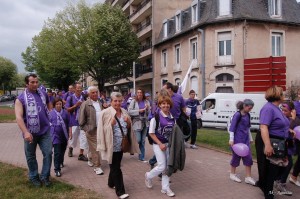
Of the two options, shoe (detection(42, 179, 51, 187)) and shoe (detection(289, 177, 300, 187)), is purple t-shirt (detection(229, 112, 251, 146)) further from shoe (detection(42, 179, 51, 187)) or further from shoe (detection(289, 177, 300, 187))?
shoe (detection(42, 179, 51, 187))

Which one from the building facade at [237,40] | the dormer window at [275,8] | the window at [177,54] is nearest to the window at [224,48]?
the building facade at [237,40]

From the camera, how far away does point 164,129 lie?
18.0 feet

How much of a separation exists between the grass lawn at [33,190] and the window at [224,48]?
20.0 meters

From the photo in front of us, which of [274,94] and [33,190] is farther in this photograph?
[33,190]

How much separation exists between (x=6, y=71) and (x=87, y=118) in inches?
3499

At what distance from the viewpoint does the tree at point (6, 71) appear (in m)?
86.8

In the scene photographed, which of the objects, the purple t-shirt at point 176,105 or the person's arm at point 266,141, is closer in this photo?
the person's arm at point 266,141

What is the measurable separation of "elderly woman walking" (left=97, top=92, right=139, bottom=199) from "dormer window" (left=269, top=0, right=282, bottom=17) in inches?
884

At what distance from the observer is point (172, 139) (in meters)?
5.39

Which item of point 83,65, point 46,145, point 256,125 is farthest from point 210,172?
point 83,65

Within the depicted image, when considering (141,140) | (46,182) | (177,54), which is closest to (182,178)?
(141,140)

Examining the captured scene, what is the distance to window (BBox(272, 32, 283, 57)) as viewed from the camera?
2491cm

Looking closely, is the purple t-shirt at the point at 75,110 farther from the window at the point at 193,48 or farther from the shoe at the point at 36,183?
the window at the point at 193,48

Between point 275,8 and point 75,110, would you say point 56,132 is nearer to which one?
point 75,110
